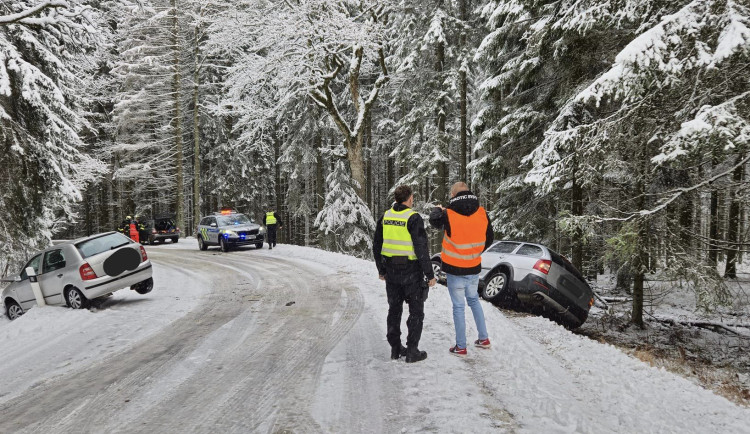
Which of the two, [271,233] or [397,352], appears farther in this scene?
[271,233]

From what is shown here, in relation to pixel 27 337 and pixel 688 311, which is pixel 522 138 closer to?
pixel 688 311

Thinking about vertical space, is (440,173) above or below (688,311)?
above

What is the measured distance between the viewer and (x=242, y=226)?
20156 mm

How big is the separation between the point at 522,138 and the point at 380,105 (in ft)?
46.5

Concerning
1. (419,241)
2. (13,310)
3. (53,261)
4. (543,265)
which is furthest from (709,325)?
(13,310)

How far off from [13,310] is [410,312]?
998cm

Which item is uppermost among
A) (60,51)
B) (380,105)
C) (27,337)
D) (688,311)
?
(380,105)

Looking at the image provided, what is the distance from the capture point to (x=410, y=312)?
5031 millimetres

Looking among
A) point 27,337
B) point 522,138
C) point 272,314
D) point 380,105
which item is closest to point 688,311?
point 522,138

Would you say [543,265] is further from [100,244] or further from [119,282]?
[100,244]

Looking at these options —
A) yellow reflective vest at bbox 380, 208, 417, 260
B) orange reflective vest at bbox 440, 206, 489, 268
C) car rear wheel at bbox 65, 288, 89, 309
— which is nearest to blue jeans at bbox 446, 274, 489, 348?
orange reflective vest at bbox 440, 206, 489, 268

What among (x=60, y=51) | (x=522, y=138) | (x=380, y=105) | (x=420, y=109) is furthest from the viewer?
(x=380, y=105)

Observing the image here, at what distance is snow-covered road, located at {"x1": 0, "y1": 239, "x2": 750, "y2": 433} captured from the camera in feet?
12.2

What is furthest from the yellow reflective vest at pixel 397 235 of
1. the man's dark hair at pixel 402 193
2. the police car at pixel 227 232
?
the police car at pixel 227 232
